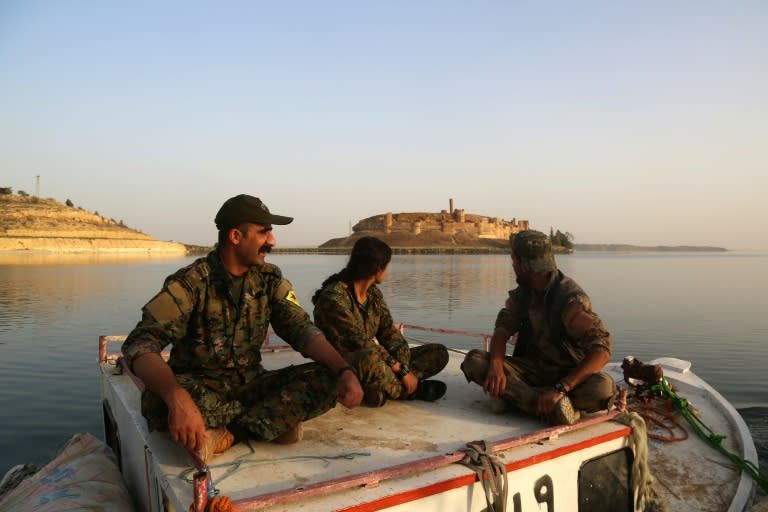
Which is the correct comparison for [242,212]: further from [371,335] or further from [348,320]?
[371,335]

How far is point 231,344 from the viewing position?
12.5 feet

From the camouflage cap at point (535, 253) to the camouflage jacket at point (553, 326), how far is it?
14 centimetres

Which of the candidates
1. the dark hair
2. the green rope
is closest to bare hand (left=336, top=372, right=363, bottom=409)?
the dark hair

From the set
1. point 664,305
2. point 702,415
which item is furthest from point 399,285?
point 702,415

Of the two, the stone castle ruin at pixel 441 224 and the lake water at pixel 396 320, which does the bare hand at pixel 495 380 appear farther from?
the stone castle ruin at pixel 441 224

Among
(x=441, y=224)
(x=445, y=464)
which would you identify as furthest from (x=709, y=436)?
(x=441, y=224)

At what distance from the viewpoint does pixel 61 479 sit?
4.10m

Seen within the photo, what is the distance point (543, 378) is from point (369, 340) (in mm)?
1572

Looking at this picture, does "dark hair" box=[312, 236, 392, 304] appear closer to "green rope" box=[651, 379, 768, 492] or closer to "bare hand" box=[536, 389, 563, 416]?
"bare hand" box=[536, 389, 563, 416]

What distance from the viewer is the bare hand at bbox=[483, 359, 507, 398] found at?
4398mm

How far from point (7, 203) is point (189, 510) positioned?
123 m

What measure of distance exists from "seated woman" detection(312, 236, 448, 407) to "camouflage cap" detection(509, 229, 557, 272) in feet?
3.85

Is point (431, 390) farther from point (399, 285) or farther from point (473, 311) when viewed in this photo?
point (399, 285)

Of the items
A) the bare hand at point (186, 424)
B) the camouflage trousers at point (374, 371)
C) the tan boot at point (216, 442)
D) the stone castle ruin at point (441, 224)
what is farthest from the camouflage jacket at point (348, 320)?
the stone castle ruin at point (441, 224)
